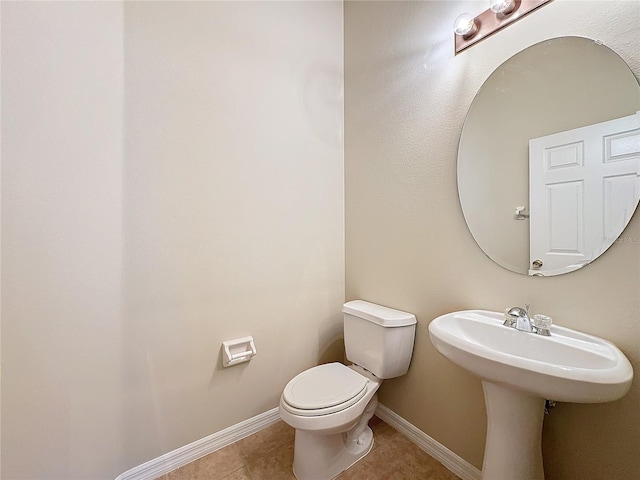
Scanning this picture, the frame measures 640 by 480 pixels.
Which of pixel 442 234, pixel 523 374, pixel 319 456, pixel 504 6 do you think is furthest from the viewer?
pixel 442 234

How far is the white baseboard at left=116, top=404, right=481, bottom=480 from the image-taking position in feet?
4.08

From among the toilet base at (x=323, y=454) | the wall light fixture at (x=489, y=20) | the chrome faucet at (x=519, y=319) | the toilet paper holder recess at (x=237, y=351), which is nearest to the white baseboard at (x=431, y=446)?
the toilet base at (x=323, y=454)

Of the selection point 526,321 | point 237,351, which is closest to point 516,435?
point 526,321

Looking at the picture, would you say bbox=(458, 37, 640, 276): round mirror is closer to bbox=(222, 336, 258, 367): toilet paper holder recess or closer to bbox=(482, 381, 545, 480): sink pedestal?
bbox=(482, 381, 545, 480): sink pedestal

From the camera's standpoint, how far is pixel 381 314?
1458 millimetres

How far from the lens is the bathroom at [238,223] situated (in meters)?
0.86

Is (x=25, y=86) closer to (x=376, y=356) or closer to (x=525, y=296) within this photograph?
(x=376, y=356)

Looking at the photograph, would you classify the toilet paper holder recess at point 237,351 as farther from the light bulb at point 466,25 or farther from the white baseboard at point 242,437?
the light bulb at point 466,25

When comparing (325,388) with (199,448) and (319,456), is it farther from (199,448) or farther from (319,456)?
(199,448)

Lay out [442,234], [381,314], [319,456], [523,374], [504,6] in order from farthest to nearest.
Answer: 1. [381,314]
2. [442,234]
3. [319,456]
4. [504,6]
5. [523,374]

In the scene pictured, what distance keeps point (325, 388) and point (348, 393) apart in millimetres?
115

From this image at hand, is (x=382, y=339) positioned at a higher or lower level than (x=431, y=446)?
higher

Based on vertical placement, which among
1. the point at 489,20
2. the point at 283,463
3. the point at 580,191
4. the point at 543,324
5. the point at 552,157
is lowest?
the point at 283,463

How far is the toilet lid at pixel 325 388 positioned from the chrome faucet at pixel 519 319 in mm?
723
